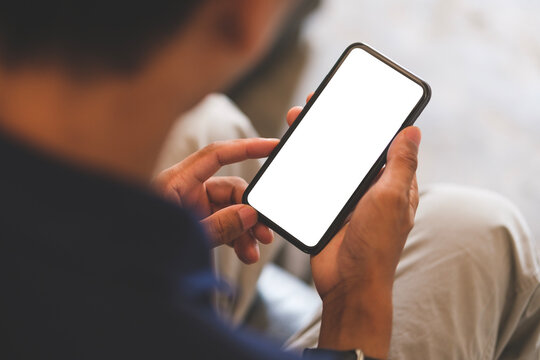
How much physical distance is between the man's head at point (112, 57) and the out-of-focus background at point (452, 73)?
3.02 feet

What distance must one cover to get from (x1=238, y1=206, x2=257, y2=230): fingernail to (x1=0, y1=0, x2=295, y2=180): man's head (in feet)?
0.89

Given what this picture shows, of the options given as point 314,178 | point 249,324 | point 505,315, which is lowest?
point 249,324

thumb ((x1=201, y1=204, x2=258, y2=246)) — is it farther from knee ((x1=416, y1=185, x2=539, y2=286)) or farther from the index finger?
knee ((x1=416, y1=185, x2=539, y2=286))

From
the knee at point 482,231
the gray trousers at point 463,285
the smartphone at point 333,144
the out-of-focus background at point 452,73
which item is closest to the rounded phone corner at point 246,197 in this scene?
the smartphone at point 333,144

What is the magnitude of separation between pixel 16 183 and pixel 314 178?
40cm

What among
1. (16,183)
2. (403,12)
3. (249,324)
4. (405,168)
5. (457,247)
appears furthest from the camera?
(403,12)

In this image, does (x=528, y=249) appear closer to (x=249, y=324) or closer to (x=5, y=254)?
(x=249, y=324)

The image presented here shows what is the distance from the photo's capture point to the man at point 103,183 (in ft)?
0.99

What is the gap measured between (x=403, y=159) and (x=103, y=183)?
342 mm

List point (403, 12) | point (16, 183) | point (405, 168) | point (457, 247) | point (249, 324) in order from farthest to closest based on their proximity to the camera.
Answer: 1. point (403, 12)
2. point (249, 324)
3. point (457, 247)
4. point (405, 168)
5. point (16, 183)

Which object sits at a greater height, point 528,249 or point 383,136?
point 383,136

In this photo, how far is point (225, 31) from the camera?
0.35 meters

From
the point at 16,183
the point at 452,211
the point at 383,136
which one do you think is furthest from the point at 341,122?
the point at 16,183

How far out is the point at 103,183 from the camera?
0.31m
